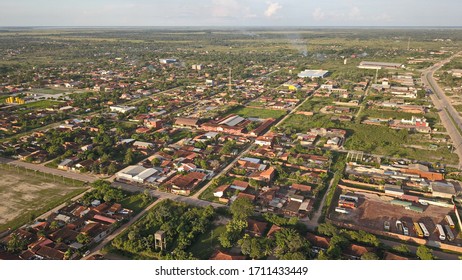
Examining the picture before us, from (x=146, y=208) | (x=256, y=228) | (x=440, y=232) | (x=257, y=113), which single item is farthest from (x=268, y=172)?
(x=257, y=113)

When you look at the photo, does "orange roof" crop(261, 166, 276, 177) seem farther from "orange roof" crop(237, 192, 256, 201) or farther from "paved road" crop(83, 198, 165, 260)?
"paved road" crop(83, 198, 165, 260)

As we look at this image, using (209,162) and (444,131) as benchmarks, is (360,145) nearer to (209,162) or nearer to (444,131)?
(444,131)

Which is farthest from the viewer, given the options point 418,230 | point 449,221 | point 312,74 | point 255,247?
point 312,74

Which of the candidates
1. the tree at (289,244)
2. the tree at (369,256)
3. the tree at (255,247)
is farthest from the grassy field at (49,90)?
the tree at (369,256)

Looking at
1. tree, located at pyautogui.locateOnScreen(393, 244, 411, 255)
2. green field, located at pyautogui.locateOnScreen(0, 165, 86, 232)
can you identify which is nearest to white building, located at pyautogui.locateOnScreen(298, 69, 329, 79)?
tree, located at pyautogui.locateOnScreen(393, 244, 411, 255)

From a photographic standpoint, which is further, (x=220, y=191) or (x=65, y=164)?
(x=65, y=164)

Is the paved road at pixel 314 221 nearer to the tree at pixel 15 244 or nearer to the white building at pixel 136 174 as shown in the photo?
the white building at pixel 136 174

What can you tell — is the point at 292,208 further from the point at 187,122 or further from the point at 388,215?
the point at 187,122
